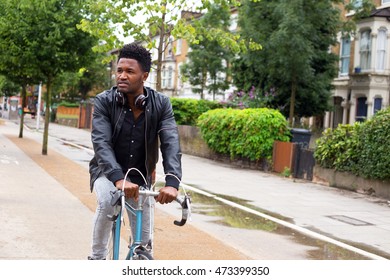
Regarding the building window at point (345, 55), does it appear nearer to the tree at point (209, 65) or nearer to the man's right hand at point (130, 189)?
the tree at point (209, 65)

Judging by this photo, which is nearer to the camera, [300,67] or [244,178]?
[244,178]

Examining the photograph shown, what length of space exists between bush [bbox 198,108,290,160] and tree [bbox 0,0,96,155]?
5187 mm

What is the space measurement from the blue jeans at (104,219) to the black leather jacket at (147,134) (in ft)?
0.44

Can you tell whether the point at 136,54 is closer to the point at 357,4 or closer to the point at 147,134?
the point at 147,134

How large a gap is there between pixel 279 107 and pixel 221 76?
11.7m

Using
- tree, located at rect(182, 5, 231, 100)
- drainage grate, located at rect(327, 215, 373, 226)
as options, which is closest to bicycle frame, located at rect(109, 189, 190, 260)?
drainage grate, located at rect(327, 215, 373, 226)

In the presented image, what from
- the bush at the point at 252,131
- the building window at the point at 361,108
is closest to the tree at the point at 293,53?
the building window at the point at 361,108

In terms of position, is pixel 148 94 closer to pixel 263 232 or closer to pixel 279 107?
pixel 263 232

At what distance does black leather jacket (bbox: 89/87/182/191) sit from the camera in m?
3.92

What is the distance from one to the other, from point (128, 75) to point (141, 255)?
1180 mm

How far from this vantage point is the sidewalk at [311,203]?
926 cm

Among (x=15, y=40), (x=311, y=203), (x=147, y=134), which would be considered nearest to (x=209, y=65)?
(x=15, y=40)

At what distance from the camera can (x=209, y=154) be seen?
23250 millimetres
